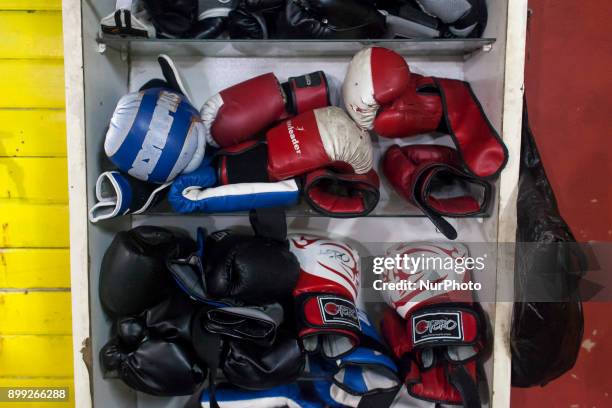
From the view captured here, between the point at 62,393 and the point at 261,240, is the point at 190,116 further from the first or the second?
the point at 62,393

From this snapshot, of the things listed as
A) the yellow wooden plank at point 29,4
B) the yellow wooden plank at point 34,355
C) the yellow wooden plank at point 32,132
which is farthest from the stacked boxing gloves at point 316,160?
the yellow wooden plank at point 34,355

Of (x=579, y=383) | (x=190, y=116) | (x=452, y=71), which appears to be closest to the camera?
(x=190, y=116)

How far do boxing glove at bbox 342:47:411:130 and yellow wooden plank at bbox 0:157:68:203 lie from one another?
0.89 m

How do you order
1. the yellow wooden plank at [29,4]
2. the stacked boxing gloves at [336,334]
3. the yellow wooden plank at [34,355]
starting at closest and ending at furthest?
the stacked boxing gloves at [336,334] < the yellow wooden plank at [29,4] < the yellow wooden plank at [34,355]

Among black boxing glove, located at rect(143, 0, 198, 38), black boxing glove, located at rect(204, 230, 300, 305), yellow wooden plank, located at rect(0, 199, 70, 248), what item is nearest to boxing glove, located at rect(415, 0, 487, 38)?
black boxing glove, located at rect(143, 0, 198, 38)

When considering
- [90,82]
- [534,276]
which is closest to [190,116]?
[90,82]

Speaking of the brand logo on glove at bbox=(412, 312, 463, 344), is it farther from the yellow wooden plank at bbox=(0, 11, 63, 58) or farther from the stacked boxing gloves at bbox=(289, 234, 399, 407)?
the yellow wooden plank at bbox=(0, 11, 63, 58)

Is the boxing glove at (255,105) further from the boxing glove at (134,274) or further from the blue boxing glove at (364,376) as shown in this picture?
the blue boxing glove at (364,376)

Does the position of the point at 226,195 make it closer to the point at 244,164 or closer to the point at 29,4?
the point at 244,164

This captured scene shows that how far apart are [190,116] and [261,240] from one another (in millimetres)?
305

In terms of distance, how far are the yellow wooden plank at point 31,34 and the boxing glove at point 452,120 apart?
0.95 m

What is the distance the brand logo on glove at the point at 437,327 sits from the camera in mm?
1029

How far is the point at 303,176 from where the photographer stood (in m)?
1.04

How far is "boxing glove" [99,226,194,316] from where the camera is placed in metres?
0.99
